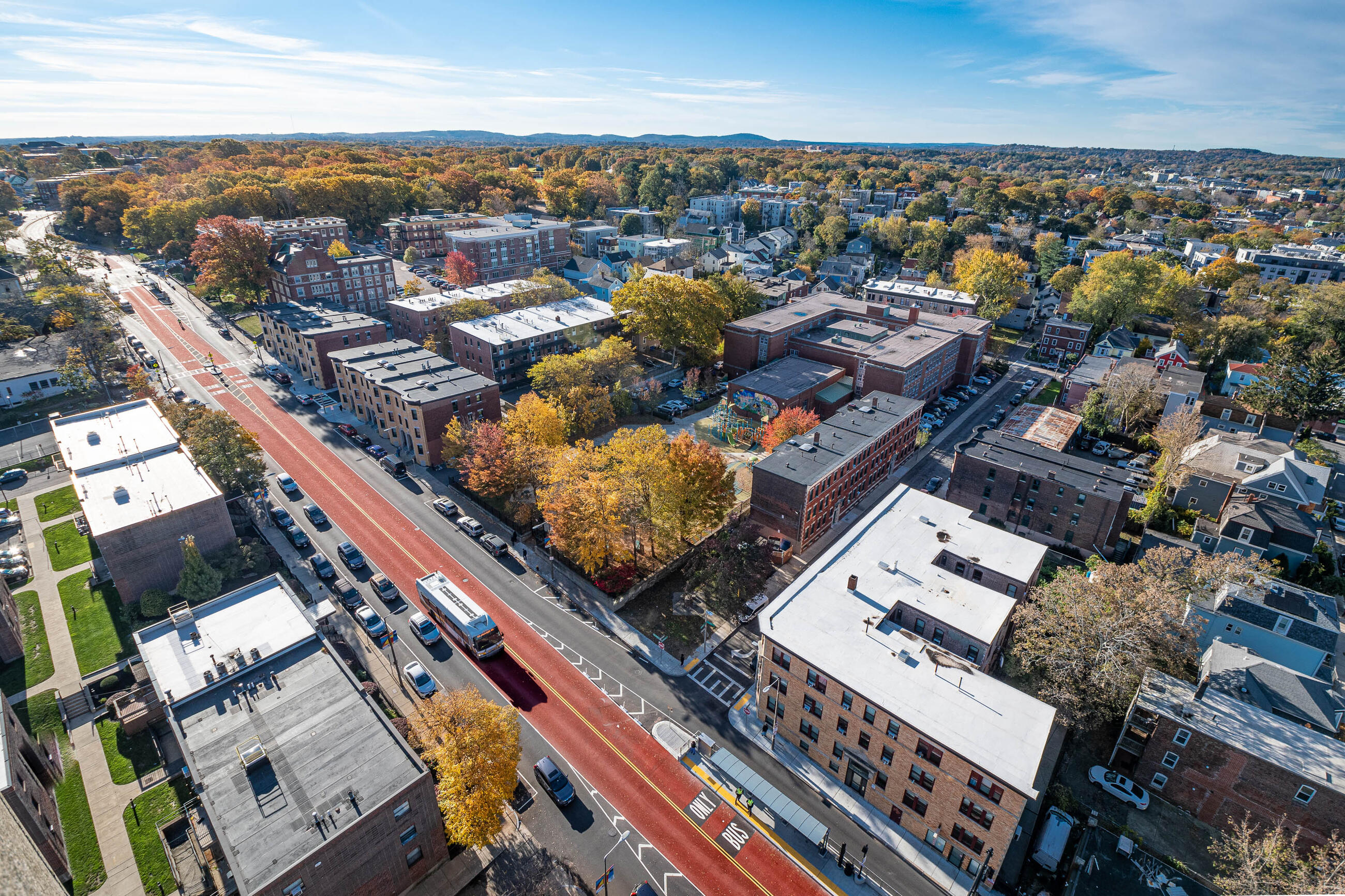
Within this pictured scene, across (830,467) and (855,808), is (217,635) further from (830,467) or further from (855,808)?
(830,467)

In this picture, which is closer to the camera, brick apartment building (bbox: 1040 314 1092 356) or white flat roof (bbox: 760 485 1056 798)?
white flat roof (bbox: 760 485 1056 798)

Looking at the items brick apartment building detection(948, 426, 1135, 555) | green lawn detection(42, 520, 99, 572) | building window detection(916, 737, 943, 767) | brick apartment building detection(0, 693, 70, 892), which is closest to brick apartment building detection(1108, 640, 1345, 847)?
building window detection(916, 737, 943, 767)

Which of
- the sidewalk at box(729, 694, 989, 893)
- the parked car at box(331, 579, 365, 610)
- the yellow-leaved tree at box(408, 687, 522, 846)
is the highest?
the yellow-leaved tree at box(408, 687, 522, 846)

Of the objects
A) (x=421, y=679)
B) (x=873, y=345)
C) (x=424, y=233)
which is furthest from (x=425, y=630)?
(x=424, y=233)

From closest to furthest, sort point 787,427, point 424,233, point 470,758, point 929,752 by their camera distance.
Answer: point 470,758 < point 929,752 < point 787,427 < point 424,233

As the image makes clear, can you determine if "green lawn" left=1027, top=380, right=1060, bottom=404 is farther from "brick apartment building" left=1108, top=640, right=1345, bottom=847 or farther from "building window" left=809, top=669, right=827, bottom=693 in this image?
"building window" left=809, top=669, right=827, bottom=693
